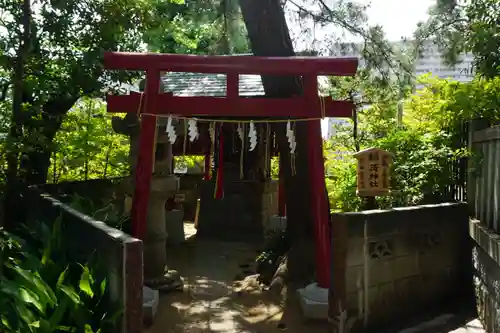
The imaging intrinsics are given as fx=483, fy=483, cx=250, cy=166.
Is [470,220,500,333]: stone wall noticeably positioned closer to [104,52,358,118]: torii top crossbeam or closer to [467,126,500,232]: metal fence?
[467,126,500,232]: metal fence

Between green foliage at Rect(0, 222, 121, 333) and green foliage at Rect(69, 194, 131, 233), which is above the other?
green foliage at Rect(69, 194, 131, 233)

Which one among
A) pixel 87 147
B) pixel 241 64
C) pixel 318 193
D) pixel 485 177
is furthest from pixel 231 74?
pixel 87 147

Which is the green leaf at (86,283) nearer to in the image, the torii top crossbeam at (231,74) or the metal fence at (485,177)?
the torii top crossbeam at (231,74)

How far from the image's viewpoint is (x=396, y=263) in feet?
19.6

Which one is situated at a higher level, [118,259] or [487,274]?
[118,259]

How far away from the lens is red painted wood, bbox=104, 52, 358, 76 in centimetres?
654

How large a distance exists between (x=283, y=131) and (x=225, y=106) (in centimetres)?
172

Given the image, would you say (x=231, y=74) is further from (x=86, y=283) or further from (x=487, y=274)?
(x=487, y=274)

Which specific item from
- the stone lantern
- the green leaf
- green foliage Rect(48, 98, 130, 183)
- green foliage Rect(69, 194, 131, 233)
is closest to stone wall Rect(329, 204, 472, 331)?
the green leaf

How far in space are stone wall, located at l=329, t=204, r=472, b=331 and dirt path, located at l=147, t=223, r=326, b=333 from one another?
937 mm

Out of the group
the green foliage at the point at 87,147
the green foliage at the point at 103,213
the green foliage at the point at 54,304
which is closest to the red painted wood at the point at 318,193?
the green foliage at the point at 103,213

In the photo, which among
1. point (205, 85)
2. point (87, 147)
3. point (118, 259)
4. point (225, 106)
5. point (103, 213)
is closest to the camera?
point (118, 259)

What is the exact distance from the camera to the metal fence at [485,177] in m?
5.47

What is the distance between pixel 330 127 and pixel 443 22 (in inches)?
336
